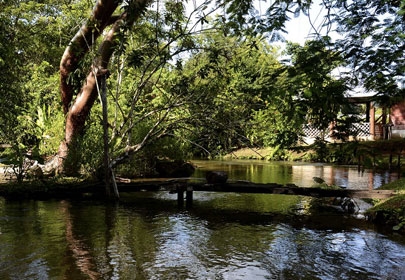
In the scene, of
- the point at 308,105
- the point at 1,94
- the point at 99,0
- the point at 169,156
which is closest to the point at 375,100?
the point at 308,105

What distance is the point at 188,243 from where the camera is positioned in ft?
21.4

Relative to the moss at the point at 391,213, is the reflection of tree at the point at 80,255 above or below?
below

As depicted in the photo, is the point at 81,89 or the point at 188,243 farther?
the point at 81,89

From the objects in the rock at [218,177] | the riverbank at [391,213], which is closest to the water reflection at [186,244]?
the riverbank at [391,213]

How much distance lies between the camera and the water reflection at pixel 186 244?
17.0 feet

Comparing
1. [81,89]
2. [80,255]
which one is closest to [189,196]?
[80,255]

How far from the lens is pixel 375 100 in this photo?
3359 millimetres

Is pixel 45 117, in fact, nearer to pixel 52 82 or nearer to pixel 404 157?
pixel 52 82

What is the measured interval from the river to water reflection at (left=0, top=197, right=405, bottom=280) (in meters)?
0.01

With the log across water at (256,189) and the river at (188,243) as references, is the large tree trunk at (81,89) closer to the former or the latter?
the river at (188,243)

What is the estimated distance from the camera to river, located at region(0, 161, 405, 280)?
17.1 feet

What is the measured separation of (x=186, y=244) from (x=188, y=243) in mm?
66

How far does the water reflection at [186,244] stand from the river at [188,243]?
0.01m

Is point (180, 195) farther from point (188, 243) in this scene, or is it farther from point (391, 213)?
point (391, 213)
